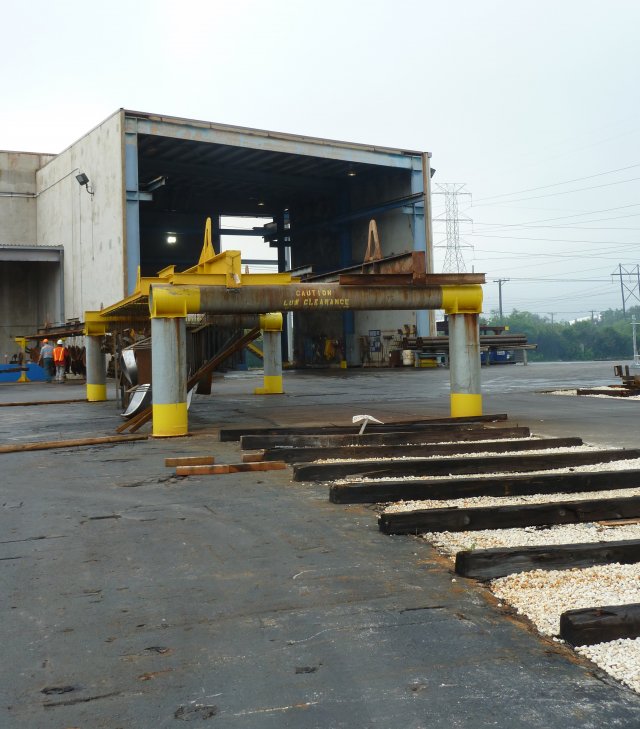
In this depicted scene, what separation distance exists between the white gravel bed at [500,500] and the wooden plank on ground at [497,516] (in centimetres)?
50

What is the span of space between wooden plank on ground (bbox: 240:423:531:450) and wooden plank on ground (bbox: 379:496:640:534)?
3.98 meters

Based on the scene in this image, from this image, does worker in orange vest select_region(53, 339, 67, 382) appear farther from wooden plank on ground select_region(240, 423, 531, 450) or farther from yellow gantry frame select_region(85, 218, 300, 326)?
wooden plank on ground select_region(240, 423, 531, 450)

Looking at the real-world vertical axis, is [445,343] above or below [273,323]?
below

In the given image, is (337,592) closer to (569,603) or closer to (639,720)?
(569,603)

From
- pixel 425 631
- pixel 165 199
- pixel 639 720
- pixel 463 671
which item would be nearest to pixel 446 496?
pixel 425 631

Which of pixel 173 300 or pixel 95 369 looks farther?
pixel 95 369

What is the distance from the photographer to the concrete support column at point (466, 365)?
1232cm

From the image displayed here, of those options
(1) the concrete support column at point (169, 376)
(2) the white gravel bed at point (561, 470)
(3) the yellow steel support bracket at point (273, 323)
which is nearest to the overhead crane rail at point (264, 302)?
(1) the concrete support column at point (169, 376)

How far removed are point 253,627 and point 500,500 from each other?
3070 millimetres

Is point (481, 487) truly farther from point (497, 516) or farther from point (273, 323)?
point (273, 323)

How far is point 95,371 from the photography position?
20016mm

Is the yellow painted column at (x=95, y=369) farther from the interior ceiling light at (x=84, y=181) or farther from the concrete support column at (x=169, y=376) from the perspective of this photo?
the interior ceiling light at (x=84, y=181)

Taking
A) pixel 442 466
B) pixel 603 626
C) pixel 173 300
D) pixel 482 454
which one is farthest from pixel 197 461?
pixel 603 626

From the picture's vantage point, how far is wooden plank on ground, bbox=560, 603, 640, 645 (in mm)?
3398
